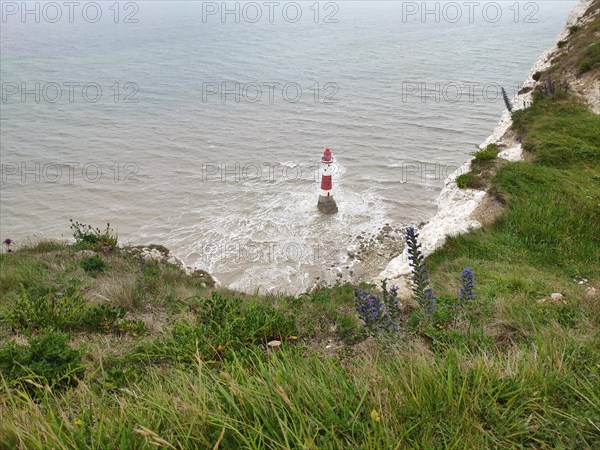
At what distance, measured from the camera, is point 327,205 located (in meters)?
17.0

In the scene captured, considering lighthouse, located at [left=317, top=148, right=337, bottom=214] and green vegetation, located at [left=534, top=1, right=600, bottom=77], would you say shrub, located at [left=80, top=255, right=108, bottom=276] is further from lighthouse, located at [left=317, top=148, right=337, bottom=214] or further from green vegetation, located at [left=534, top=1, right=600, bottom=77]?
green vegetation, located at [left=534, top=1, right=600, bottom=77]

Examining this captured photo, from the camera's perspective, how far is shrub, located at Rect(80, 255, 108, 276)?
8.71 m

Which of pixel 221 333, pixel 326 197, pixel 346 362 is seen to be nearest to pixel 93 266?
pixel 221 333

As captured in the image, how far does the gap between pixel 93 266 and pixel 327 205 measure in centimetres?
979

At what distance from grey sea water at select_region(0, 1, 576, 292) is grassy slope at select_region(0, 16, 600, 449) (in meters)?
5.14

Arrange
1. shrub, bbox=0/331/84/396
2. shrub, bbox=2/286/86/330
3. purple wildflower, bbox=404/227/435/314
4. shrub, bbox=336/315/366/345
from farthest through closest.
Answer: shrub, bbox=2/286/86/330 → shrub, bbox=336/315/366/345 → purple wildflower, bbox=404/227/435/314 → shrub, bbox=0/331/84/396

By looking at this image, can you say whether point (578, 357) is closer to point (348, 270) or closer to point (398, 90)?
point (348, 270)

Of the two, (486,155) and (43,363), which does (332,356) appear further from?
(486,155)

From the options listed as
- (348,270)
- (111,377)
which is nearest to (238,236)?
(348,270)

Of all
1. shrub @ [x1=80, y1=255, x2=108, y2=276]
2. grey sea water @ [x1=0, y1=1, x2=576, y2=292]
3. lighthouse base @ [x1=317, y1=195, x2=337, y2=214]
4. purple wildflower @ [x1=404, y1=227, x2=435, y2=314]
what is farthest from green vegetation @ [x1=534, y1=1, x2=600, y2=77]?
shrub @ [x1=80, y1=255, x2=108, y2=276]

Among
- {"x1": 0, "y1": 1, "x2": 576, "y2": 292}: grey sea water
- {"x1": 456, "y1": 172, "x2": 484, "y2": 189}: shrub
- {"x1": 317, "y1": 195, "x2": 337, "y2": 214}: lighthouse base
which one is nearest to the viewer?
{"x1": 456, "y1": 172, "x2": 484, "y2": 189}: shrub

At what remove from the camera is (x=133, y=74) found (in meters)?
40.8

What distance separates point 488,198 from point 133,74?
39.2 meters

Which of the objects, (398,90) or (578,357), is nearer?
(578,357)
